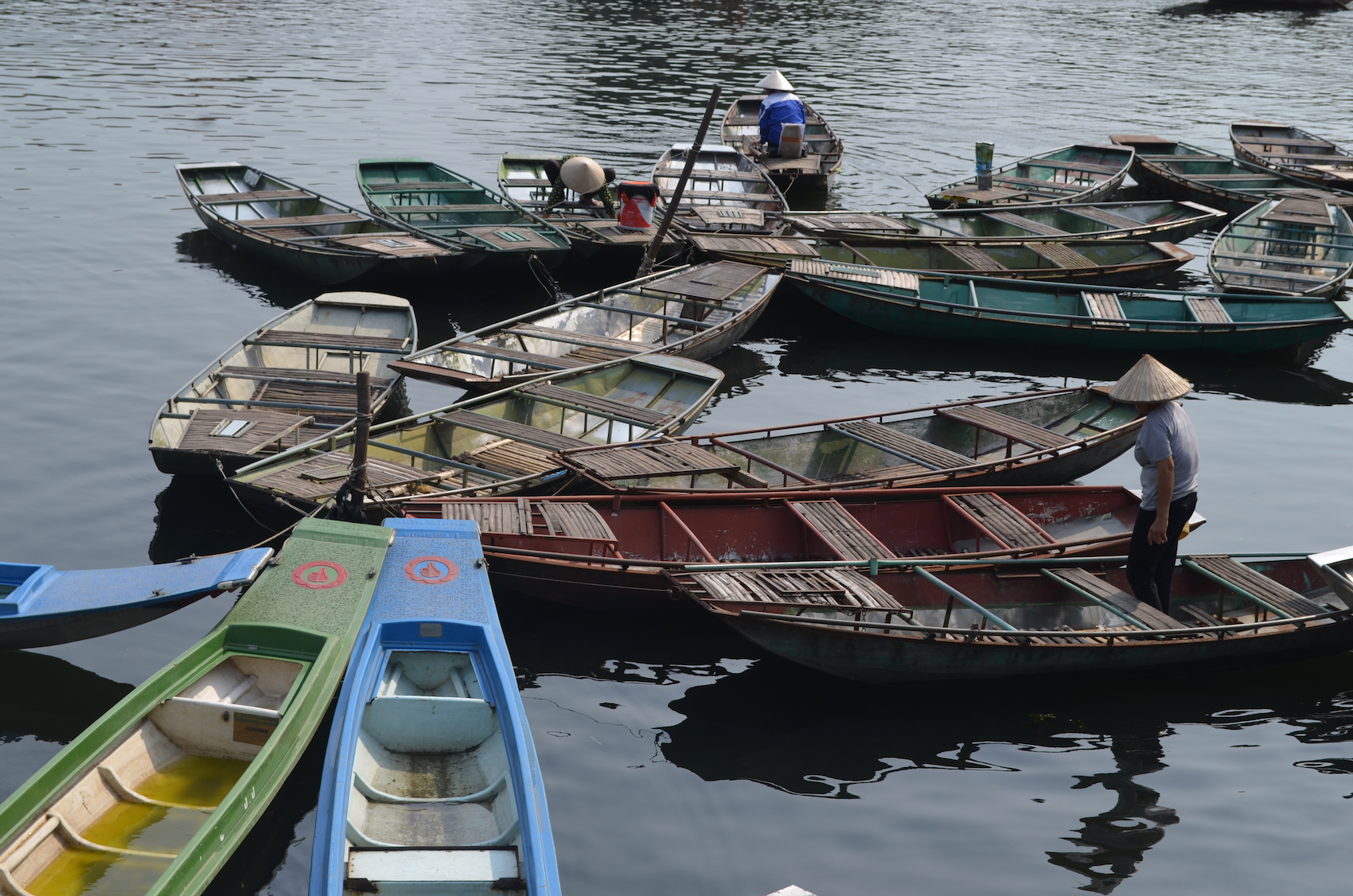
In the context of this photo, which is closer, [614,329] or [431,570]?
[431,570]

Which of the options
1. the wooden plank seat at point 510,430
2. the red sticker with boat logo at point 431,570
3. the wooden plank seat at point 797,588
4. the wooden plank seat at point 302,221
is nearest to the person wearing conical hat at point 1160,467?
the wooden plank seat at point 797,588

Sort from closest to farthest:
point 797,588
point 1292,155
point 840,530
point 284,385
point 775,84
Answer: point 797,588 → point 840,530 → point 284,385 → point 775,84 → point 1292,155

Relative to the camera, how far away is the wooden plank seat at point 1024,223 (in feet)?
69.1

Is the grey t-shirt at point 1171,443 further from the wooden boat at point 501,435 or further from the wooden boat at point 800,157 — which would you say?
the wooden boat at point 800,157

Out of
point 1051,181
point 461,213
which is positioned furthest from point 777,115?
point 461,213

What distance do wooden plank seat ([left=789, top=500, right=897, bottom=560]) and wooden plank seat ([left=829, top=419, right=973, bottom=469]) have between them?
4.49ft

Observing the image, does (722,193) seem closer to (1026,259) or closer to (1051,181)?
(1026,259)

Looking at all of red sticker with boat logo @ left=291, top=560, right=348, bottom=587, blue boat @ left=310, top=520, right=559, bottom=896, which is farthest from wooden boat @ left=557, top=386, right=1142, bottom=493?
red sticker with boat logo @ left=291, top=560, right=348, bottom=587

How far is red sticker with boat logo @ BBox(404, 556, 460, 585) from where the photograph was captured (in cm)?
892

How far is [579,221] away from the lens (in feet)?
65.4

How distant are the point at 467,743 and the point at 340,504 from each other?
309 centimetres

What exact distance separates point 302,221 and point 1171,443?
49.9 ft

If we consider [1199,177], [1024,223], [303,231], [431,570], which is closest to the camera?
[431,570]

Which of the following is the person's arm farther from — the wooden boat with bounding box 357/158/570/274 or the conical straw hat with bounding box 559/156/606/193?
the conical straw hat with bounding box 559/156/606/193
